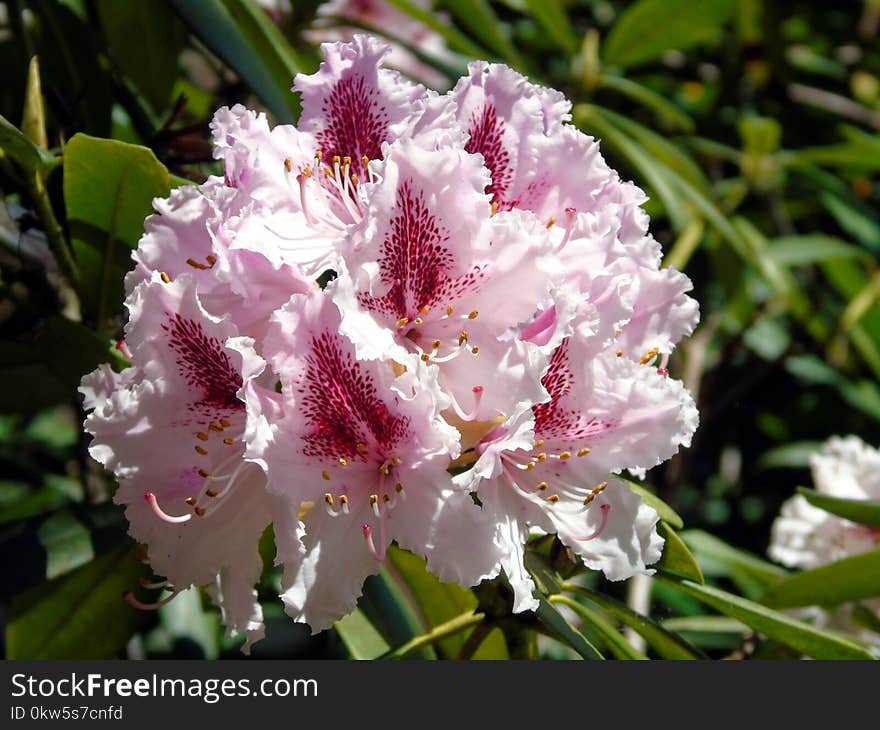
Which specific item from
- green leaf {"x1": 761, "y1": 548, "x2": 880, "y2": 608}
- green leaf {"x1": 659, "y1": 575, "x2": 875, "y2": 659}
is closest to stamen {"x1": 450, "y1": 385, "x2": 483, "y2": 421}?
green leaf {"x1": 659, "y1": 575, "x2": 875, "y2": 659}

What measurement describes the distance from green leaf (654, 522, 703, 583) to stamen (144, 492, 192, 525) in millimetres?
352

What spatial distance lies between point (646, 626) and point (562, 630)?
0.13m

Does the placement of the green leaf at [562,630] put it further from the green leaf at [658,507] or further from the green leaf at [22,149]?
the green leaf at [22,149]

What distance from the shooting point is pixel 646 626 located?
0.90 metres

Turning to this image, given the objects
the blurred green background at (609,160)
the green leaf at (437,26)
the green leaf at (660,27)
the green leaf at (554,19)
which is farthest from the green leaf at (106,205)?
the green leaf at (660,27)

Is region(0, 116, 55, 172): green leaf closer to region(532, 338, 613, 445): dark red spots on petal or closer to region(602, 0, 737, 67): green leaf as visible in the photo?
region(532, 338, 613, 445): dark red spots on petal

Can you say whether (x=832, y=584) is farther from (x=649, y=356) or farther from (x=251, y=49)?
(x=251, y=49)

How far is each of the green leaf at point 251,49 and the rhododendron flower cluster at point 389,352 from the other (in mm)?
180

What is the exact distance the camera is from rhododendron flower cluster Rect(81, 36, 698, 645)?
70cm

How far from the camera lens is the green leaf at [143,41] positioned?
112 centimetres

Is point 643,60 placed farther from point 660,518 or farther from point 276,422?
point 276,422

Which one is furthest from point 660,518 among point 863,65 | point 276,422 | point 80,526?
point 863,65

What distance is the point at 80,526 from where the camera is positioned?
91 cm

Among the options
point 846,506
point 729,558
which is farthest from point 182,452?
point 729,558
